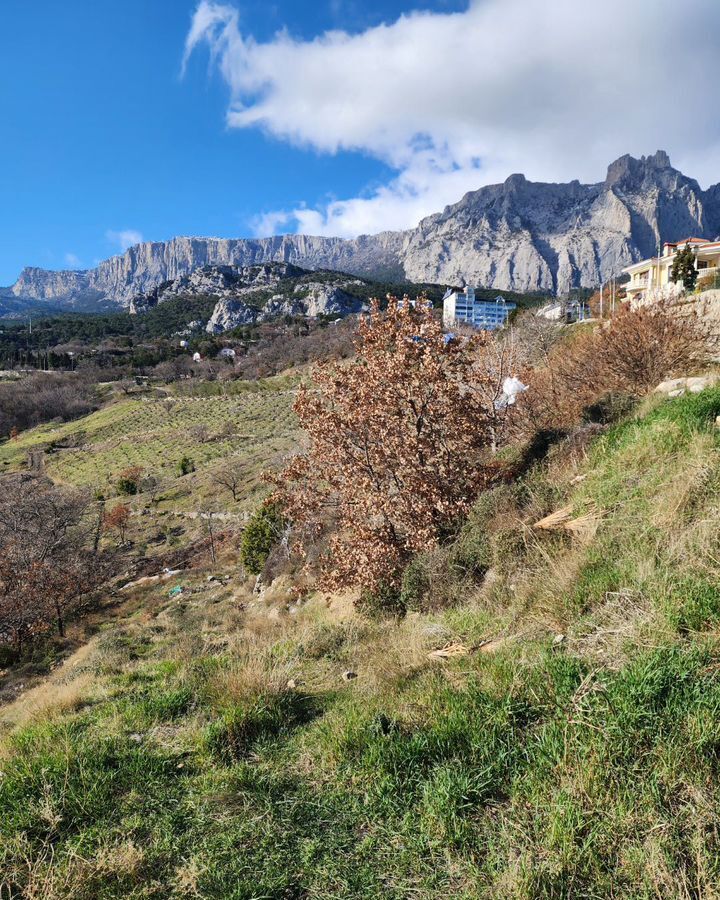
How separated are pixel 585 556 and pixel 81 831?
4.46 metres

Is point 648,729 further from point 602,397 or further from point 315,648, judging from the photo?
point 602,397

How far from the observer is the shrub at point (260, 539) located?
15.8 metres

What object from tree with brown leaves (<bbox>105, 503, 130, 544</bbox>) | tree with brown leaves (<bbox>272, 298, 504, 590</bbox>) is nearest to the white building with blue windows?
tree with brown leaves (<bbox>105, 503, 130, 544</bbox>)

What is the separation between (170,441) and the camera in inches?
2133

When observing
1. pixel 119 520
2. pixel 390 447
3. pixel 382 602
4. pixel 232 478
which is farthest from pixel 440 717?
pixel 232 478

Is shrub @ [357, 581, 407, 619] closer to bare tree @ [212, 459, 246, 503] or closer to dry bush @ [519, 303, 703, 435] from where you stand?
dry bush @ [519, 303, 703, 435]

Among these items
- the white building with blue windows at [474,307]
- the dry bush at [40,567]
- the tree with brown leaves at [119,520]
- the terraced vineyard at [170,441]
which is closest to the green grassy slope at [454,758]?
the dry bush at [40,567]

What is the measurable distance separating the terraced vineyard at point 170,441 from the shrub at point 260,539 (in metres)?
14.1

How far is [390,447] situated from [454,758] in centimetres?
546

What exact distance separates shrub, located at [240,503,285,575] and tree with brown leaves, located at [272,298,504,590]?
295 inches

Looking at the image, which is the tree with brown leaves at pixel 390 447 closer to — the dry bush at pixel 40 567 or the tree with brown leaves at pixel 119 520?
the dry bush at pixel 40 567

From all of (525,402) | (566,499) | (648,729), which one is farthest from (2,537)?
(648,729)

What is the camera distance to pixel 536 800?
2514mm

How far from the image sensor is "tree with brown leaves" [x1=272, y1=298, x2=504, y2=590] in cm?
775
